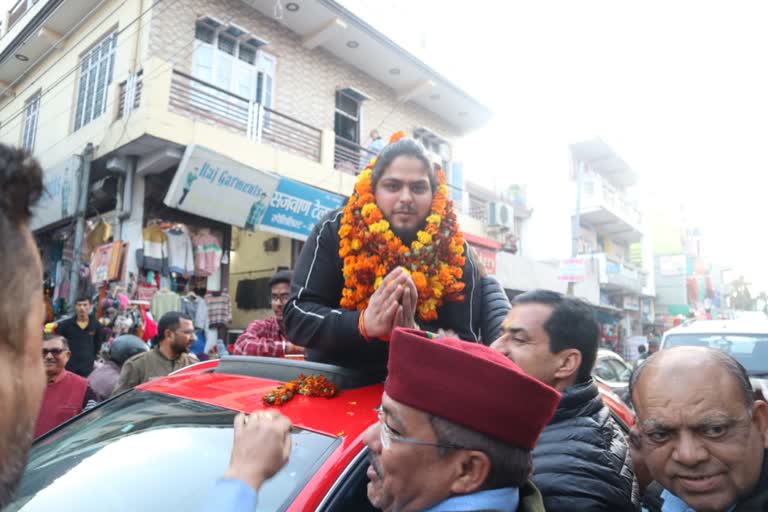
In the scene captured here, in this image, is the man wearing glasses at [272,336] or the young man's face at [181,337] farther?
the young man's face at [181,337]

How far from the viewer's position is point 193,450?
1.81 meters

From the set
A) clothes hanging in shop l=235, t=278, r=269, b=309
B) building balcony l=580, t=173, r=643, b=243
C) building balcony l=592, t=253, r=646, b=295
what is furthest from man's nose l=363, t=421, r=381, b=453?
building balcony l=580, t=173, r=643, b=243

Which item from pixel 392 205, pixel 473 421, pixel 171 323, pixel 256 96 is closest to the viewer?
pixel 473 421

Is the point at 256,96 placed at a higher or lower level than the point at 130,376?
higher

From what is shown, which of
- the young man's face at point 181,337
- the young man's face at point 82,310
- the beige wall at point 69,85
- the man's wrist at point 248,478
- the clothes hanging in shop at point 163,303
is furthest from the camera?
the beige wall at point 69,85

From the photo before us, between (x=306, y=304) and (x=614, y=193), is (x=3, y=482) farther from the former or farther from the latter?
(x=614, y=193)

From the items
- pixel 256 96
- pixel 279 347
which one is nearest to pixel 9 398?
pixel 279 347

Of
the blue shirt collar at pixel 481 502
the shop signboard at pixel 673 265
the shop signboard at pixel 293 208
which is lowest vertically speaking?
the blue shirt collar at pixel 481 502

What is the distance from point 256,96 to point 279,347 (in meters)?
7.75

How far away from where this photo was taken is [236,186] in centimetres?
895

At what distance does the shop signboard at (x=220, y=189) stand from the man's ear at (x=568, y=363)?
734cm

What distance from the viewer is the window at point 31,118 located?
1234 cm

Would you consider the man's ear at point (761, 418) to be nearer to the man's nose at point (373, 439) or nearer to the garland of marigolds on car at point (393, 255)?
the man's nose at point (373, 439)

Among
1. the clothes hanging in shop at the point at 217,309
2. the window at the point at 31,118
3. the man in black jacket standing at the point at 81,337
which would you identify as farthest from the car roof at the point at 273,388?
the window at the point at 31,118
